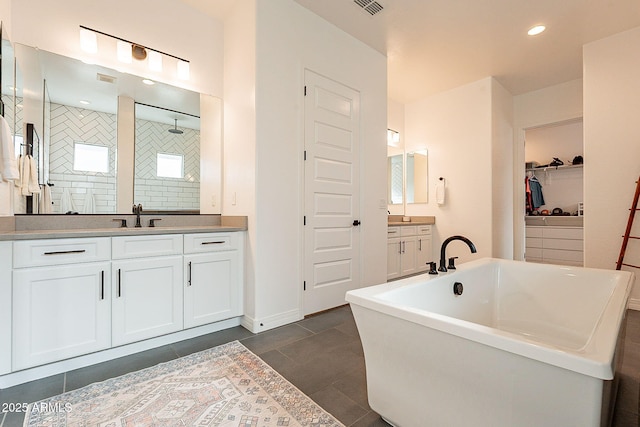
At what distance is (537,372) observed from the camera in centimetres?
85

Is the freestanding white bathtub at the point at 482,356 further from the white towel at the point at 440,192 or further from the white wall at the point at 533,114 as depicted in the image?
the white wall at the point at 533,114

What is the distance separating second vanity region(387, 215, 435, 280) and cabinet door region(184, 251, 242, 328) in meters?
2.21

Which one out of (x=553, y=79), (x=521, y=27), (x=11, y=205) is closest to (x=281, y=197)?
(x=11, y=205)

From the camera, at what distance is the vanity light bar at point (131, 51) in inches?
88.0

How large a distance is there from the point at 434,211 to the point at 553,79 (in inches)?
96.8

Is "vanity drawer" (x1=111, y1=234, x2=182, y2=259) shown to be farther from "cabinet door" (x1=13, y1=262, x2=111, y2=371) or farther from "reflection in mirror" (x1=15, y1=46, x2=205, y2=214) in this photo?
"reflection in mirror" (x1=15, y1=46, x2=205, y2=214)

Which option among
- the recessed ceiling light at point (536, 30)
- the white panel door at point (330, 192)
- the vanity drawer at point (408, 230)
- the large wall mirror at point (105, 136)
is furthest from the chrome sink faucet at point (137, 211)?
the recessed ceiling light at point (536, 30)

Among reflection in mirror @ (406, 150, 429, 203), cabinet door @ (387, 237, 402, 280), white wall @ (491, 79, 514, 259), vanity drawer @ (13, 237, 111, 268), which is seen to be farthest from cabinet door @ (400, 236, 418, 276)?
vanity drawer @ (13, 237, 111, 268)

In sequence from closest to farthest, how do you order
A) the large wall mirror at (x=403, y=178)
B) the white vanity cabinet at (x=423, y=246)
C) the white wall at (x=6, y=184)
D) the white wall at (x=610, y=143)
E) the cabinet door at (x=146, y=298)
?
1. the white wall at (x=6, y=184)
2. the cabinet door at (x=146, y=298)
3. the white wall at (x=610, y=143)
4. the white vanity cabinet at (x=423, y=246)
5. the large wall mirror at (x=403, y=178)

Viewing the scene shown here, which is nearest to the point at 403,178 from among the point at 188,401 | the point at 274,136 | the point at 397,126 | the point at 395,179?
the point at 395,179

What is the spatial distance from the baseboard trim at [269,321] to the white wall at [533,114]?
12.8 ft

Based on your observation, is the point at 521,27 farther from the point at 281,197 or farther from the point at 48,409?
the point at 48,409

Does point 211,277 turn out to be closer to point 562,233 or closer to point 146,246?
point 146,246

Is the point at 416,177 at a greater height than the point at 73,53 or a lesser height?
lesser
